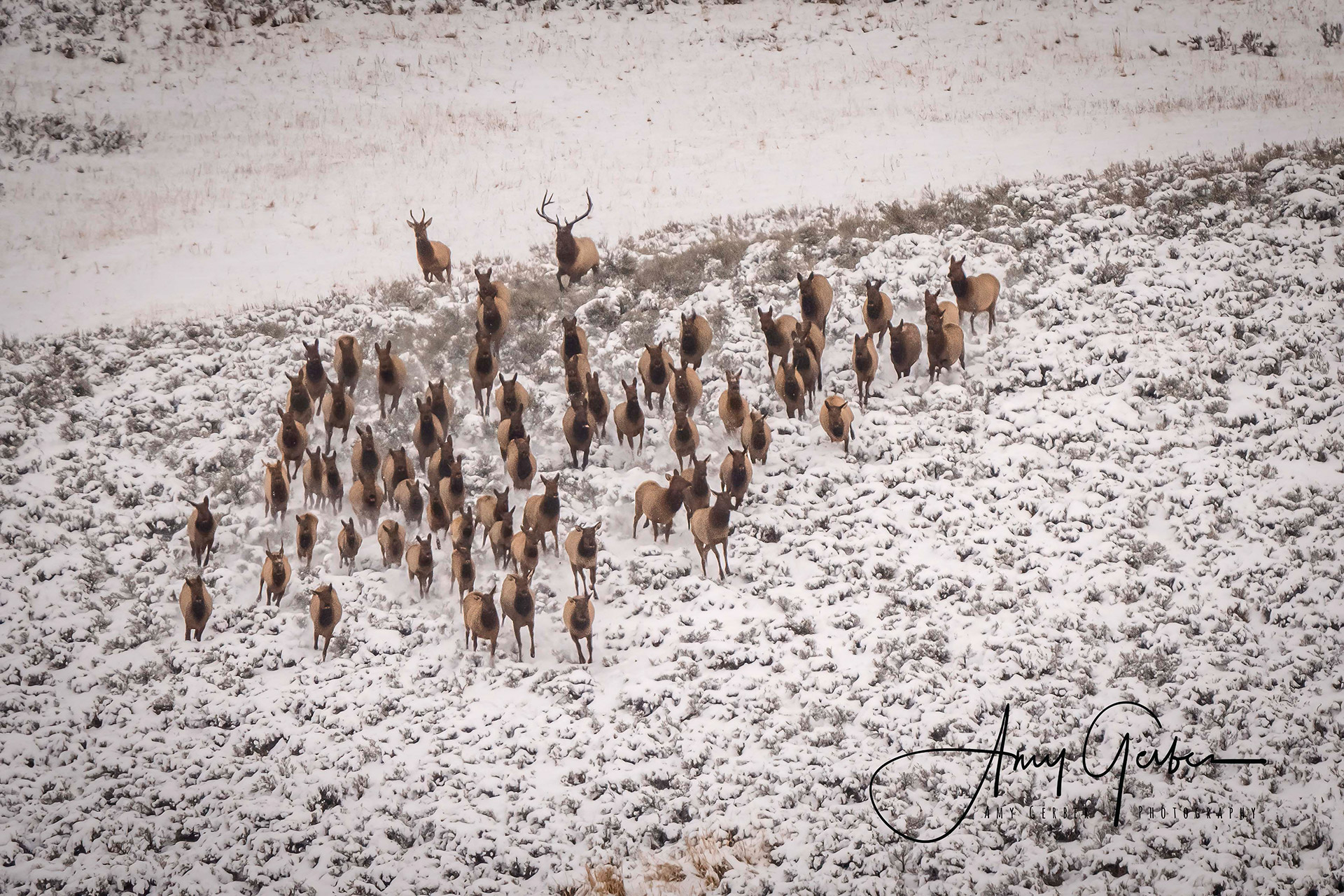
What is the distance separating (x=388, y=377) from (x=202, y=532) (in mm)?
3134

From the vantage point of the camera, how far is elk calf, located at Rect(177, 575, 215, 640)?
1027 centimetres

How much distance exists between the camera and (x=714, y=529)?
10.6 meters

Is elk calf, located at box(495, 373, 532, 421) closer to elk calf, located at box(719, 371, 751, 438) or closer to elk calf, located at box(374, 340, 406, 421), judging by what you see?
elk calf, located at box(374, 340, 406, 421)

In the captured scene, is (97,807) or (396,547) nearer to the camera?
(97,807)

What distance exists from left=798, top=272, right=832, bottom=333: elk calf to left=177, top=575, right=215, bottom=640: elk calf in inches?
333

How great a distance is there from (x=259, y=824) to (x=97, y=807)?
5.25ft

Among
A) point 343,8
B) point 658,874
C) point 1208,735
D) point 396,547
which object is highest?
point 343,8

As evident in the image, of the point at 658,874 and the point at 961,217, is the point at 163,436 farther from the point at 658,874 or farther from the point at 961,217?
the point at 961,217

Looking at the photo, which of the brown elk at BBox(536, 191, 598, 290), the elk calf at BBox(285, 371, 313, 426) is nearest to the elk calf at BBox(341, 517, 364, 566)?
the elk calf at BBox(285, 371, 313, 426)

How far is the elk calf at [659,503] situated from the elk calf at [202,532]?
16.7 ft

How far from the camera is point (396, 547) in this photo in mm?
10992

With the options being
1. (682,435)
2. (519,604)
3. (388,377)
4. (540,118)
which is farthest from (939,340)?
(540,118)

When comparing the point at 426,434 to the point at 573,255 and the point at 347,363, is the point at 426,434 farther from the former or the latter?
the point at 573,255

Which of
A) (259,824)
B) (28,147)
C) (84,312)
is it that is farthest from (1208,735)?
(28,147)
